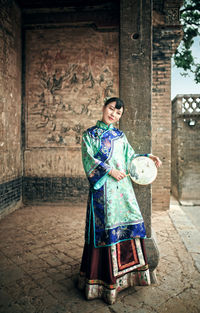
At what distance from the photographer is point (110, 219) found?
6.89 ft

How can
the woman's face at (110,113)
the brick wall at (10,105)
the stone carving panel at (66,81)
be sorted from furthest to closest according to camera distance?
the stone carving panel at (66,81) → the brick wall at (10,105) → the woman's face at (110,113)

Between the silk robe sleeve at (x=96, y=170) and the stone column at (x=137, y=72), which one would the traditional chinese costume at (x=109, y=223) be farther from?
the stone column at (x=137, y=72)

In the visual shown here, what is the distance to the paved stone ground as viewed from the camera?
7.02 feet

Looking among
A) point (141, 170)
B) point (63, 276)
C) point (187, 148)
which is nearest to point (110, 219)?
point (141, 170)

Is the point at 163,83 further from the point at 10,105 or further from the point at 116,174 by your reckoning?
the point at 116,174

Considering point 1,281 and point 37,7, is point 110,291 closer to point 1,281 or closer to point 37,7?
point 1,281

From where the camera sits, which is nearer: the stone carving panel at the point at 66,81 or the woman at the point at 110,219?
the woman at the point at 110,219

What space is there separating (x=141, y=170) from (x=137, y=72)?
1.14 meters

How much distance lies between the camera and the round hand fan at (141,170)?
7.42ft

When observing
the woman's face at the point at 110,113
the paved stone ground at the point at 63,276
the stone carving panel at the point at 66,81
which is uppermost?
the stone carving panel at the point at 66,81

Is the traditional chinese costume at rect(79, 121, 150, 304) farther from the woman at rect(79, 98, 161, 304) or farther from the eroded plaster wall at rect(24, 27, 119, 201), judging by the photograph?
the eroded plaster wall at rect(24, 27, 119, 201)

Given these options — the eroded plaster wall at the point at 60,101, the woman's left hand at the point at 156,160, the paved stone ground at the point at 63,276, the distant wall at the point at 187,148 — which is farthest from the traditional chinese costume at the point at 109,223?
the distant wall at the point at 187,148

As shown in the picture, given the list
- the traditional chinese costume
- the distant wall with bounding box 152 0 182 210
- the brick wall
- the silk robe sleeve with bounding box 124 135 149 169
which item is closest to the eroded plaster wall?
the brick wall

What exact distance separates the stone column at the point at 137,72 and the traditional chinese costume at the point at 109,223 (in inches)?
13.1
